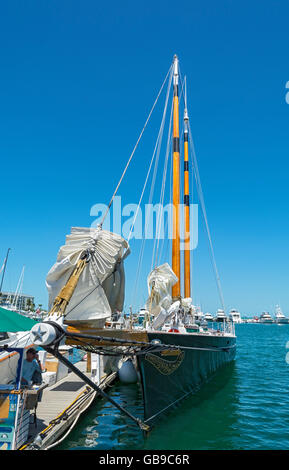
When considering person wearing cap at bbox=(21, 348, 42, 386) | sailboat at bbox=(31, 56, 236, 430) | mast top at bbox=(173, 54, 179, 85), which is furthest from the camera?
mast top at bbox=(173, 54, 179, 85)

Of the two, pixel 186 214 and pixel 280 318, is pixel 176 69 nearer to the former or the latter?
pixel 186 214

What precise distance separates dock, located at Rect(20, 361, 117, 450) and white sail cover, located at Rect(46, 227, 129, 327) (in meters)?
3.30

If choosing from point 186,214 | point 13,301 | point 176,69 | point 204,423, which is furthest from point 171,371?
point 13,301

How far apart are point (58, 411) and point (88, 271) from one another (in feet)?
18.3

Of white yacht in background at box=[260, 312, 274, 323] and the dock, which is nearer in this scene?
the dock

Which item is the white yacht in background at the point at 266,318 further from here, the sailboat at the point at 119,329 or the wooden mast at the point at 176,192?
the sailboat at the point at 119,329

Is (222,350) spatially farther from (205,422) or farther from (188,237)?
(188,237)

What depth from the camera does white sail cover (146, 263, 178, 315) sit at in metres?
13.8

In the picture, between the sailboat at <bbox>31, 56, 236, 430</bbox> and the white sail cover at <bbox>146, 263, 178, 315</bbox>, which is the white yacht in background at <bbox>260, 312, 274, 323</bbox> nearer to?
the sailboat at <bbox>31, 56, 236, 430</bbox>

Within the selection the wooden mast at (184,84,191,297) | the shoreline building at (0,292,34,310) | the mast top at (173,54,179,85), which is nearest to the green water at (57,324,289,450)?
the wooden mast at (184,84,191,297)

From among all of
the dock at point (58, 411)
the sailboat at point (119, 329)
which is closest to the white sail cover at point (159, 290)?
the sailboat at point (119, 329)

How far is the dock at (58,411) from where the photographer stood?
832 centimetres

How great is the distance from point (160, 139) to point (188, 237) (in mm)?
10249

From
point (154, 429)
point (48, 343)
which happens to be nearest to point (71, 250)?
point (48, 343)
